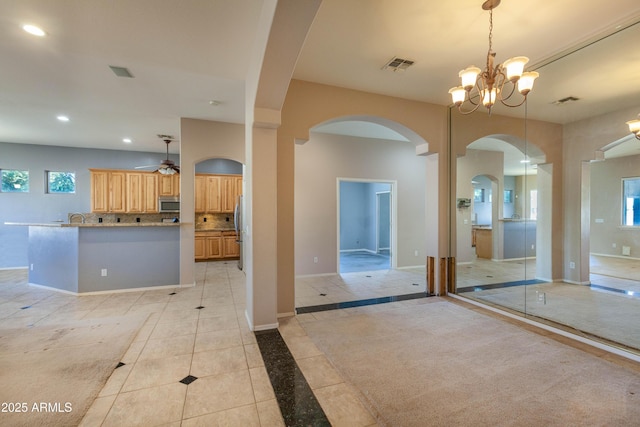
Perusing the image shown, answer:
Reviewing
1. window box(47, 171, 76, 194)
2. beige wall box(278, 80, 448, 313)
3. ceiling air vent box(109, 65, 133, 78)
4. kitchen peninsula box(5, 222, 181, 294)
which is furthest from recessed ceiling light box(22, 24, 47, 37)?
window box(47, 171, 76, 194)

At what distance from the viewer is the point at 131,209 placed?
307 inches

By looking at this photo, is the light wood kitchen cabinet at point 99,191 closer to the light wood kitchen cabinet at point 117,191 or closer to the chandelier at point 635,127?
the light wood kitchen cabinet at point 117,191

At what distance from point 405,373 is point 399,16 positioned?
10.3 feet

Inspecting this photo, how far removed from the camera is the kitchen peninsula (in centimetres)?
475

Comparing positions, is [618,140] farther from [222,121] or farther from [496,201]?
[222,121]

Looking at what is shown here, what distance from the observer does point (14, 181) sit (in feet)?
23.6

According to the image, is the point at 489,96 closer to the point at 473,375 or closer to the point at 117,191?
the point at 473,375

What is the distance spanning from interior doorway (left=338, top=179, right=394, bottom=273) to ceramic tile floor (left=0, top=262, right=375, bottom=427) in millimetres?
5608

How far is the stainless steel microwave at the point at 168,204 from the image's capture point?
793 cm

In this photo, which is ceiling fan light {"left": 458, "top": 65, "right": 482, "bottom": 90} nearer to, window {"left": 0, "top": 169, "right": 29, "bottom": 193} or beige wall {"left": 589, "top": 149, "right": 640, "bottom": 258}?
beige wall {"left": 589, "top": 149, "right": 640, "bottom": 258}

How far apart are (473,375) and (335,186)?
4.42 meters

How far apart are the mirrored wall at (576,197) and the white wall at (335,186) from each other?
1.66 meters

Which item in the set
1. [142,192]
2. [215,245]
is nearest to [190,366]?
[215,245]

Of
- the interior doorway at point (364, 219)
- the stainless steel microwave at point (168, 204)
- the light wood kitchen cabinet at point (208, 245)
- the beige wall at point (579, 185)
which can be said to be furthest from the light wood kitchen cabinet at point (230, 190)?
the beige wall at point (579, 185)
